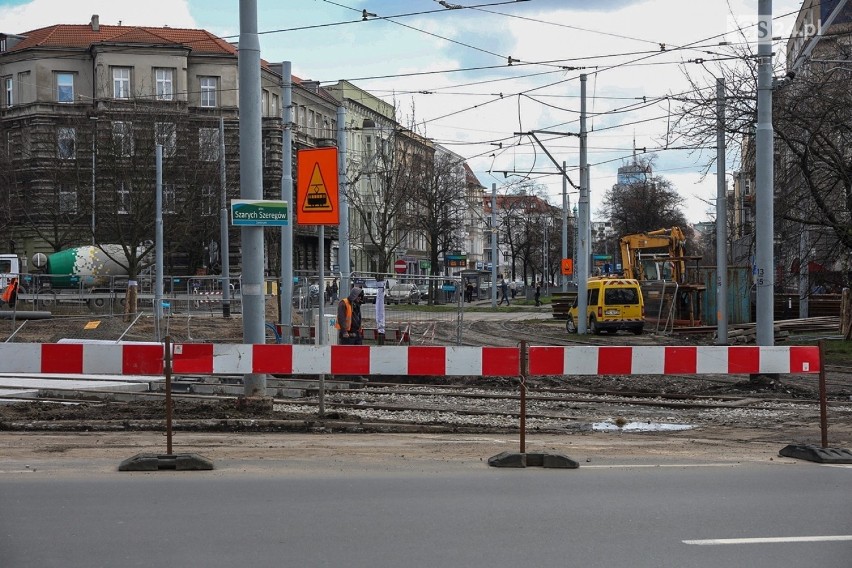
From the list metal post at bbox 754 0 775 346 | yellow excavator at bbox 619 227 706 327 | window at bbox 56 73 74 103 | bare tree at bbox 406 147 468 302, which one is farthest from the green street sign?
window at bbox 56 73 74 103

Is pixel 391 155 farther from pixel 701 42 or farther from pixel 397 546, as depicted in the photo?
pixel 397 546

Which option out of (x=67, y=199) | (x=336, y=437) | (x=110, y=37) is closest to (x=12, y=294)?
(x=67, y=199)

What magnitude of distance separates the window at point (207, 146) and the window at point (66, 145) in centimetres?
Answer: 546

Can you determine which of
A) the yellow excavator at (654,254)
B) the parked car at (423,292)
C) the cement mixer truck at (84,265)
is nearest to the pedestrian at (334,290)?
the parked car at (423,292)

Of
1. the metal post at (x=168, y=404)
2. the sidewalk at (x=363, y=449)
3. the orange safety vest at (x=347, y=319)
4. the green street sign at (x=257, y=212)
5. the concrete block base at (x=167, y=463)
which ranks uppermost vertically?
the green street sign at (x=257, y=212)

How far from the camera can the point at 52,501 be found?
7.51 meters

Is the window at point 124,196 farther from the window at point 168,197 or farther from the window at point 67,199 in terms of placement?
the window at point 67,199

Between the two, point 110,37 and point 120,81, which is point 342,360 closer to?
point 120,81

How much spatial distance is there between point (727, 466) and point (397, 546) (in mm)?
4658

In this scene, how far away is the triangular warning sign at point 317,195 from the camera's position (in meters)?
15.4

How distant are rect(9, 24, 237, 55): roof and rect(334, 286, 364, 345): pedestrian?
45423 millimetres

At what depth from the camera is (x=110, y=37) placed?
61750 mm

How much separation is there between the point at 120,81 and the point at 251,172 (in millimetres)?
50414

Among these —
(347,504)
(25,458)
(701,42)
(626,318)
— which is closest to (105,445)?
(25,458)
